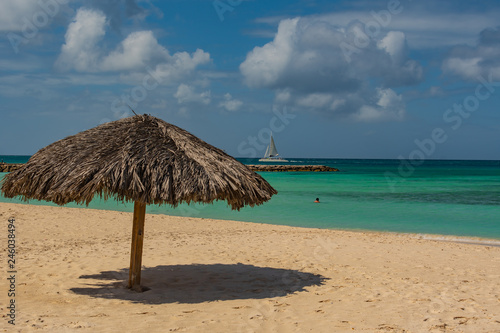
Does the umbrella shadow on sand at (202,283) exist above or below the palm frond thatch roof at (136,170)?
below

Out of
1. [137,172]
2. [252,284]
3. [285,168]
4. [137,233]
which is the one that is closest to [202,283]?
[252,284]

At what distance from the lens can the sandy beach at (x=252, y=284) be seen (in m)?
5.21

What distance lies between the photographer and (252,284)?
280 inches

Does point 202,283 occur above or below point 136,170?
below

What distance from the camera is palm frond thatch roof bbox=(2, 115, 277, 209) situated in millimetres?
→ 5445

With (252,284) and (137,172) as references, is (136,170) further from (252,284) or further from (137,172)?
(252,284)

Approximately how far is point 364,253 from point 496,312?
4347mm

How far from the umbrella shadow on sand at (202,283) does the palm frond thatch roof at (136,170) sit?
1396 millimetres

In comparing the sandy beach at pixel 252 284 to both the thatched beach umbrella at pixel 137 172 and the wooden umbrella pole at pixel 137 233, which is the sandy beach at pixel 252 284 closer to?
the wooden umbrella pole at pixel 137 233

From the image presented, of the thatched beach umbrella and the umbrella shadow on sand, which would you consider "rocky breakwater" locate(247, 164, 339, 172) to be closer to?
the umbrella shadow on sand

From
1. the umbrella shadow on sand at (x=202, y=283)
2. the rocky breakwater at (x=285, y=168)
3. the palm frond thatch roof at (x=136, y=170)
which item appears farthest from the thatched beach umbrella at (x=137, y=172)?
the rocky breakwater at (x=285, y=168)

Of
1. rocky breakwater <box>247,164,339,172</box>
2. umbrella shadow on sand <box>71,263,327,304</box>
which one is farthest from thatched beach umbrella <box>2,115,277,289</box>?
rocky breakwater <box>247,164,339,172</box>

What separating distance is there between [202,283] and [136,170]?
8.11 ft

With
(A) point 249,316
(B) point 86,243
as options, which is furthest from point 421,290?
(B) point 86,243
